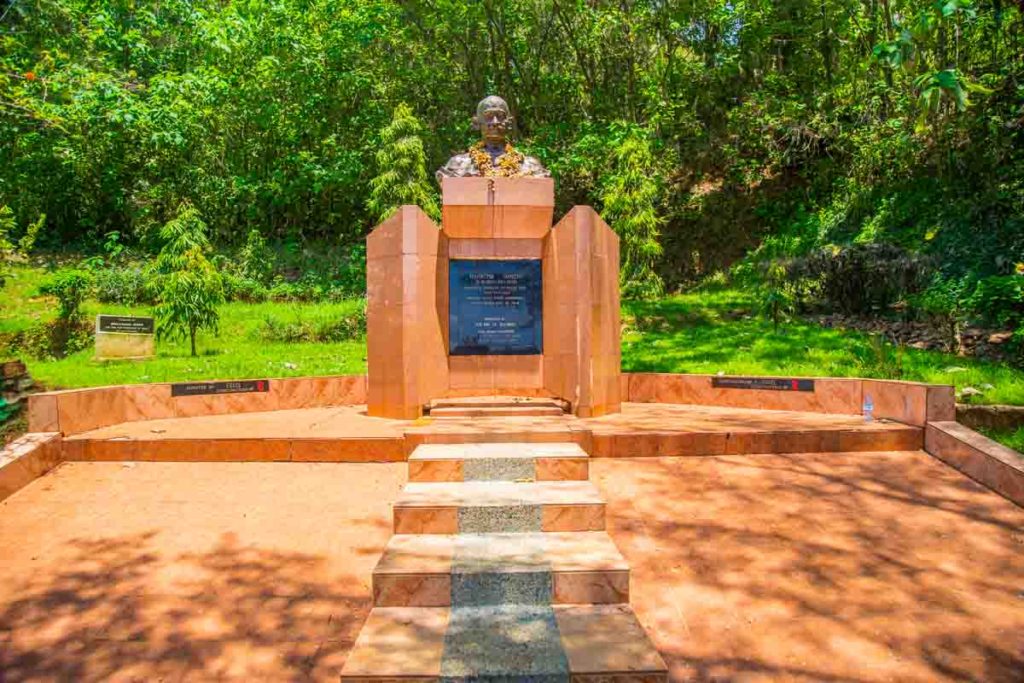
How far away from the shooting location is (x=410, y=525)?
14.4 ft

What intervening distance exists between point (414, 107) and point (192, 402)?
17434 millimetres

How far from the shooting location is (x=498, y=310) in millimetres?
8227

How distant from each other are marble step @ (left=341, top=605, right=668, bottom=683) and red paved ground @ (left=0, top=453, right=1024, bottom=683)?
279mm

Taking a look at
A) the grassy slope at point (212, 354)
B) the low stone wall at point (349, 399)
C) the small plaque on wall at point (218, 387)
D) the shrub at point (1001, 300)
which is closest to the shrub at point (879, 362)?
the shrub at point (1001, 300)

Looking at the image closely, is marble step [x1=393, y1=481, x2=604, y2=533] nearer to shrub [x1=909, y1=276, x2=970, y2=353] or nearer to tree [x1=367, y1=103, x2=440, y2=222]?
shrub [x1=909, y1=276, x2=970, y2=353]

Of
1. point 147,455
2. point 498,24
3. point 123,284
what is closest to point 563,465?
point 147,455

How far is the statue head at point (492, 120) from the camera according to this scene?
840 cm

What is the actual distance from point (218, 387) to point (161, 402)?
68 centimetres

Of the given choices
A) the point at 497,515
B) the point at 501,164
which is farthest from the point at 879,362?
the point at 497,515

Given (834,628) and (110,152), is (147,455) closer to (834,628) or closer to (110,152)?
(834,628)

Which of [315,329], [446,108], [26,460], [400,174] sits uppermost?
[446,108]

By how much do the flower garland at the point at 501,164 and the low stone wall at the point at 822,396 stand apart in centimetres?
341

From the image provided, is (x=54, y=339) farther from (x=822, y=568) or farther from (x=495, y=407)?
(x=822, y=568)

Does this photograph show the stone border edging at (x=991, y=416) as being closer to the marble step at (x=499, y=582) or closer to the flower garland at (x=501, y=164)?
the marble step at (x=499, y=582)
